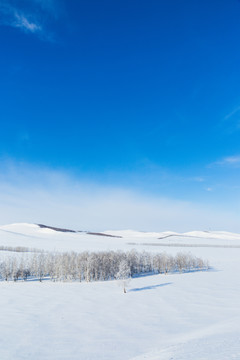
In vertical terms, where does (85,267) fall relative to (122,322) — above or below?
above

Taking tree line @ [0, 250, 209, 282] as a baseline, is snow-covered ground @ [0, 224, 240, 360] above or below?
below

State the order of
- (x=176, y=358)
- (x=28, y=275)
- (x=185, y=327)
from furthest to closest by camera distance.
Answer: (x=28, y=275)
(x=185, y=327)
(x=176, y=358)

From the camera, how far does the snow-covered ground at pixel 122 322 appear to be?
17547mm

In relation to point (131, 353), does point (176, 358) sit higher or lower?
higher

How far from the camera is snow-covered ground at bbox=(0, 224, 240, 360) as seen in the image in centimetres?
1755

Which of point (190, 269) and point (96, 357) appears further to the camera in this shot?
point (190, 269)

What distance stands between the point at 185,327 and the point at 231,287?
28.5 metres

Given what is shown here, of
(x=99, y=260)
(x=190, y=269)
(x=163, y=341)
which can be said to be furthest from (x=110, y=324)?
(x=190, y=269)

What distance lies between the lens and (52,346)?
20719 millimetres

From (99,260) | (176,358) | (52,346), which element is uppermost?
(99,260)

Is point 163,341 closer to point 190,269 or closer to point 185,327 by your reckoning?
point 185,327

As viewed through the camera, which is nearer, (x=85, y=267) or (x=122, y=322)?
(x=122, y=322)

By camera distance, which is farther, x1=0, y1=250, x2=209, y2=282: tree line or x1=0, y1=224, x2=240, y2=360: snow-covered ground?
x1=0, y1=250, x2=209, y2=282: tree line

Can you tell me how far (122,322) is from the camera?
27547 mm
